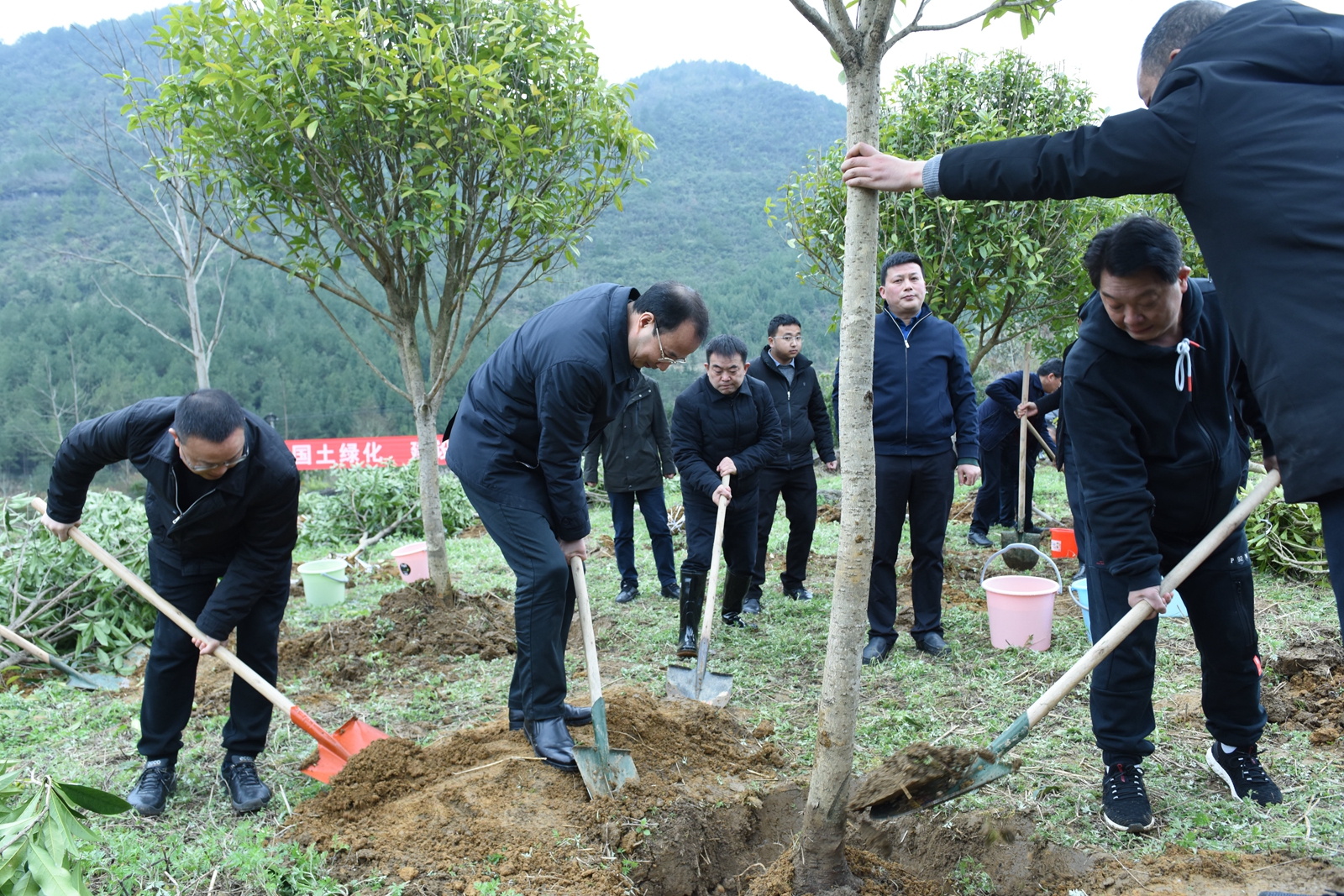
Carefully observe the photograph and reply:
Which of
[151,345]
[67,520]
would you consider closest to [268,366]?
[151,345]

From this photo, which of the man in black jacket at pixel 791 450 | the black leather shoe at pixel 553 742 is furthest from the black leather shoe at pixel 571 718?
the man in black jacket at pixel 791 450

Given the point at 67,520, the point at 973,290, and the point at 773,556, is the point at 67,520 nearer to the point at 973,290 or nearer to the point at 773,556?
the point at 773,556

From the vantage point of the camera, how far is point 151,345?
24469mm

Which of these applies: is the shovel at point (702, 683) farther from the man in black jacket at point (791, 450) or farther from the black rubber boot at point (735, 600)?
the man in black jacket at point (791, 450)

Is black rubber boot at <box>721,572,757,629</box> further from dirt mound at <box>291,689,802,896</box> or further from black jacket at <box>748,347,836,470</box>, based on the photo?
dirt mound at <box>291,689,802,896</box>

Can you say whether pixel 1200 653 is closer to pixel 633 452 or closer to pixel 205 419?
pixel 205 419

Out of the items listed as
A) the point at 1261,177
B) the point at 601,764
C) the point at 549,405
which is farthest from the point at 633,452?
the point at 1261,177

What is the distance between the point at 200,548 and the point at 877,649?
303 centimetres

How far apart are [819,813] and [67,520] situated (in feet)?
9.36

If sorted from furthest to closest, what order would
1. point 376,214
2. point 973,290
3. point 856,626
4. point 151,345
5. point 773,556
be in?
point 151,345 < point 773,556 < point 973,290 < point 376,214 < point 856,626

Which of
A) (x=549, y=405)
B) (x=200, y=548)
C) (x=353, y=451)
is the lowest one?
(x=353, y=451)

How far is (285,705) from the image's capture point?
295cm

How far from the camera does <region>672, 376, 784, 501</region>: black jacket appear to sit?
500cm

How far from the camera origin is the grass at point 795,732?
249cm
